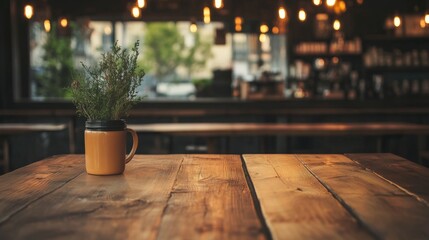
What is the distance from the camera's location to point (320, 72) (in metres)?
A: 9.50

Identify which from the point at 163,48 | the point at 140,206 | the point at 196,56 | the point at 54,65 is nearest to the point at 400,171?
the point at 140,206

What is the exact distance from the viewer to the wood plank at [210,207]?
112cm

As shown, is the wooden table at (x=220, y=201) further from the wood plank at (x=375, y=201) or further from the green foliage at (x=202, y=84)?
the green foliage at (x=202, y=84)

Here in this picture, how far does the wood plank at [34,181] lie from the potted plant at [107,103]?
127mm

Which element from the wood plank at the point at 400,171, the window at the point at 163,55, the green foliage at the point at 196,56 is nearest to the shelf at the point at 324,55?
the window at the point at 163,55

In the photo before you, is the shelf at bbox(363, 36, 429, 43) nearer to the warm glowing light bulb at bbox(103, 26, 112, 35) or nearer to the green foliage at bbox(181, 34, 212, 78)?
the green foliage at bbox(181, 34, 212, 78)

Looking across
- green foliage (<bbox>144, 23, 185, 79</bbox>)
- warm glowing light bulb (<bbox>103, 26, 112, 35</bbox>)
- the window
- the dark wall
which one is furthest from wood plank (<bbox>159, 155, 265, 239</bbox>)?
green foliage (<bbox>144, 23, 185, 79</bbox>)

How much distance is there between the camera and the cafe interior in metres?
7.61

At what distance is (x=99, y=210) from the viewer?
132cm

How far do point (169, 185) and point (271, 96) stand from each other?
730 centimetres

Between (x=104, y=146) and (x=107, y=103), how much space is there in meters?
0.15

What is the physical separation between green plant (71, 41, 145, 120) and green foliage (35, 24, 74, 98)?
7.98 metres

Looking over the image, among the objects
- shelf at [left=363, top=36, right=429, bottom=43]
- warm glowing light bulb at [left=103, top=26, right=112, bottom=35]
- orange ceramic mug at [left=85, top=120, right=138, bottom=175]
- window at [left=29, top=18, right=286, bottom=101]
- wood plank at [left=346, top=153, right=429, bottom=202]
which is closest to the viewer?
wood plank at [left=346, top=153, right=429, bottom=202]

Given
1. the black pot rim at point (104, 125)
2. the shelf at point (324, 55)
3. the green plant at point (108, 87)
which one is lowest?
the black pot rim at point (104, 125)
